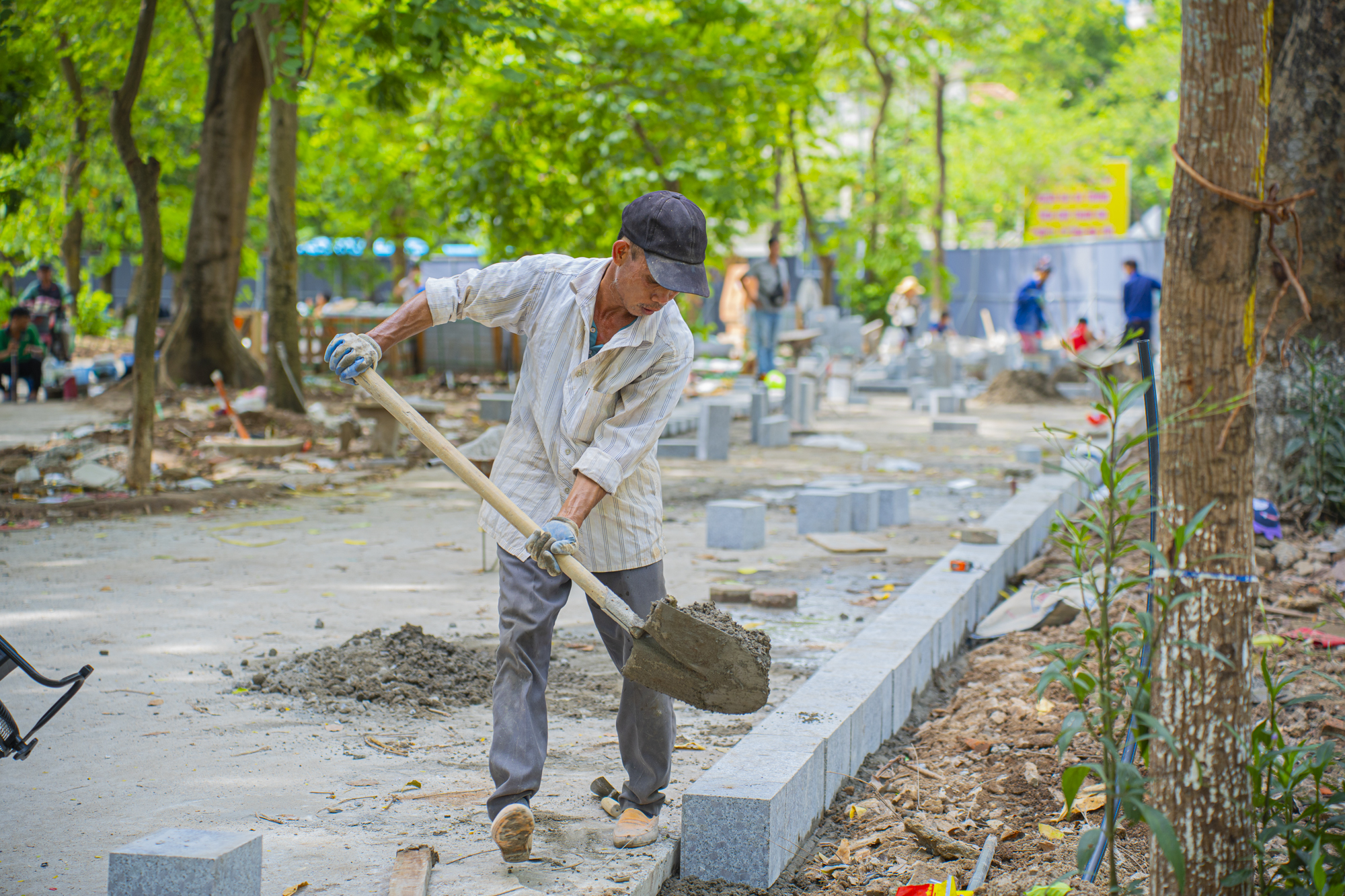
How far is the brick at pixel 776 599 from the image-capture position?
19.2ft

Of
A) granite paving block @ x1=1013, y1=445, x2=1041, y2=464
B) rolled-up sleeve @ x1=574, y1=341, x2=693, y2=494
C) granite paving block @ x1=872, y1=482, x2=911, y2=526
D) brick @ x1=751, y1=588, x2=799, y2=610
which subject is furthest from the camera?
granite paving block @ x1=1013, y1=445, x2=1041, y2=464

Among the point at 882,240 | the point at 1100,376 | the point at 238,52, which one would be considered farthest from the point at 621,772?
the point at 882,240

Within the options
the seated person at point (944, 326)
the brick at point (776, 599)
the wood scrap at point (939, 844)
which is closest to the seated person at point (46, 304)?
the brick at point (776, 599)

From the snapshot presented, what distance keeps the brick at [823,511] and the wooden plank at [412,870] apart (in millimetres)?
5089

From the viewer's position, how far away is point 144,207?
8.19 m

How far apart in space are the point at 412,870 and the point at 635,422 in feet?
4.20

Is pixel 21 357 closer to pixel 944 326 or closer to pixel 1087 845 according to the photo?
pixel 1087 845

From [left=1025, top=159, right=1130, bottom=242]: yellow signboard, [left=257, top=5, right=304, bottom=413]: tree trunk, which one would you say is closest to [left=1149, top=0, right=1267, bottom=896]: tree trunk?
[left=257, top=5, right=304, bottom=413]: tree trunk

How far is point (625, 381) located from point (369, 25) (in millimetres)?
6713

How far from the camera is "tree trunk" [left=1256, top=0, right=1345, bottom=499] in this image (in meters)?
6.80

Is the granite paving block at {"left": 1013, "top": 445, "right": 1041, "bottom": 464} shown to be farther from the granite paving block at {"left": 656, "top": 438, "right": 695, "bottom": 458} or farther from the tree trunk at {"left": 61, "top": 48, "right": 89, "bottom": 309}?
the tree trunk at {"left": 61, "top": 48, "right": 89, "bottom": 309}

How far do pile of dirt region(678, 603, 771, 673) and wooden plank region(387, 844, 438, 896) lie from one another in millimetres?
895

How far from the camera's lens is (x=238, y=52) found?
13438 millimetres

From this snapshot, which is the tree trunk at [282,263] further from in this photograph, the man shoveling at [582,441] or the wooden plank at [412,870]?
the wooden plank at [412,870]
